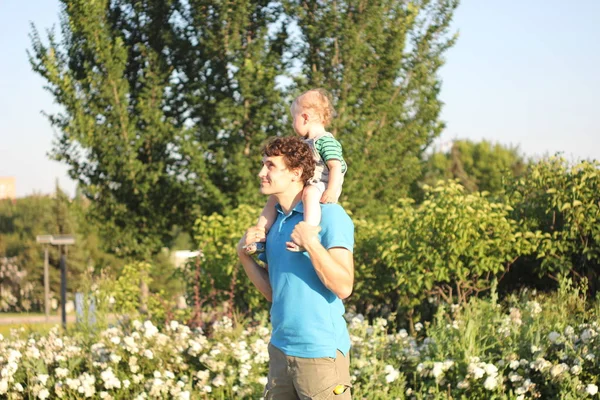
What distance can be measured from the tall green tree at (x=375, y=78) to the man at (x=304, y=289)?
831 centimetres

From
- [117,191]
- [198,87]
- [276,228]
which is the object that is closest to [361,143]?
[198,87]

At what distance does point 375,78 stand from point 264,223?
370 inches

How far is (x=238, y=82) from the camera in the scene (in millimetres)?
11883

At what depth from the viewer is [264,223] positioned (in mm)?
3156

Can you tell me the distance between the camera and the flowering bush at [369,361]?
4820mm

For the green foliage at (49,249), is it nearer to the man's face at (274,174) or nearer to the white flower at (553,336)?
the white flower at (553,336)

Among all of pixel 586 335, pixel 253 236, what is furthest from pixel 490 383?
pixel 253 236

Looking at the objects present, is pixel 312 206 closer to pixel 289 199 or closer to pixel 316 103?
pixel 289 199

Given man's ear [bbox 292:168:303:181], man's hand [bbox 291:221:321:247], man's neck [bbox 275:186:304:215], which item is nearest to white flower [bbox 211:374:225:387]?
man's neck [bbox 275:186:304:215]

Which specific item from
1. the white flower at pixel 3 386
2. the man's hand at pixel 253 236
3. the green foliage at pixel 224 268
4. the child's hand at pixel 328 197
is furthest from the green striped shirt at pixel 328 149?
the green foliage at pixel 224 268

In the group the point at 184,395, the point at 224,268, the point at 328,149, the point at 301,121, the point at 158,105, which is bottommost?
the point at 184,395

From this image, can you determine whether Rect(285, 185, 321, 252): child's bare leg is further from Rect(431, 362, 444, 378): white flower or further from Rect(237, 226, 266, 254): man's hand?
Rect(431, 362, 444, 378): white flower

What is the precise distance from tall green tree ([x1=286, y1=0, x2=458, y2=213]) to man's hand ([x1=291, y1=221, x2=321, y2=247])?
854cm

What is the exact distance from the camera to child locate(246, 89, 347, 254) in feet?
10.5
